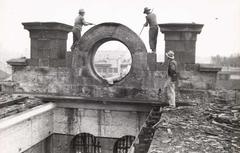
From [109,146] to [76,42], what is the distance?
11.9 feet

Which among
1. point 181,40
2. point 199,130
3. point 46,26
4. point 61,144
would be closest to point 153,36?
point 181,40

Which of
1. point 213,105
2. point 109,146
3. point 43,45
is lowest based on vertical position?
point 109,146

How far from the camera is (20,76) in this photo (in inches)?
416

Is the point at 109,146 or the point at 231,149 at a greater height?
the point at 231,149

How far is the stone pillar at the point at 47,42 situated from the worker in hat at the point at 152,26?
2.95 metres

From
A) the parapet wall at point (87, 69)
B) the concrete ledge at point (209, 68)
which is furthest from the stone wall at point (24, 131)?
the concrete ledge at point (209, 68)

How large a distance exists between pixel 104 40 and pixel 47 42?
2.11 m

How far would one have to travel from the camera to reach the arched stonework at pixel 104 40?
924 centimetres

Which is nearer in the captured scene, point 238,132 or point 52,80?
point 238,132

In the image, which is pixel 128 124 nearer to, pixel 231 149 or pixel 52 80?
pixel 52 80

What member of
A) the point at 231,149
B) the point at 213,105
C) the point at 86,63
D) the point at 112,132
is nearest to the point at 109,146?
the point at 112,132

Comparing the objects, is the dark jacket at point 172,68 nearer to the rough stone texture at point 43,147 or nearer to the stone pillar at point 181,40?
the stone pillar at point 181,40

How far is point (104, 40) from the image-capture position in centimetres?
977

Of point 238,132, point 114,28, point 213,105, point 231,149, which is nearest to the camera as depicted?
point 231,149
